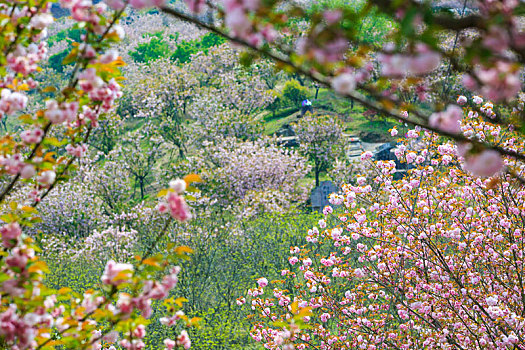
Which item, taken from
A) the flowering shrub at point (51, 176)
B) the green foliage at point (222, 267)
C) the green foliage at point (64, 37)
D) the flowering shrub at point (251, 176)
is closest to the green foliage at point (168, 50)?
the green foliage at point (64, 37)

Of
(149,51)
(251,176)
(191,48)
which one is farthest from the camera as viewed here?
(149,51)

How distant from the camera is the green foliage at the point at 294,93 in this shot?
36.3 meters

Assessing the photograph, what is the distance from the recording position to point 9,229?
2.42m

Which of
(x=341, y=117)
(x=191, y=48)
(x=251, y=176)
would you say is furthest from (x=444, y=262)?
(x=191, y=48)

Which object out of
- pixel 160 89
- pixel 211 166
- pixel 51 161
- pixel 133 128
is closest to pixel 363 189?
pixel 51 161

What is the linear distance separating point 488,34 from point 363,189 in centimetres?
559

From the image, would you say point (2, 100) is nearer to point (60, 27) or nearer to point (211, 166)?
point (211, 166)

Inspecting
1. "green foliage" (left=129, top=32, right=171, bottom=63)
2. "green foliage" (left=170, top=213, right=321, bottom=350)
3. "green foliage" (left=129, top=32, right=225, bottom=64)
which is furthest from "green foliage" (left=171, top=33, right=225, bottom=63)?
"green foliage" (left=170, top=213, right=321, bottom=350)

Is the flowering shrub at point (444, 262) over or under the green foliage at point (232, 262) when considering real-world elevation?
under

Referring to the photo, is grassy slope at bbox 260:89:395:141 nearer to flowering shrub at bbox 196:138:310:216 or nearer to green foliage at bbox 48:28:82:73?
flowering shrub at bbox 196:138:310:216

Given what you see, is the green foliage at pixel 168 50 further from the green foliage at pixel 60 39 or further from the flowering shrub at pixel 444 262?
the flowering shrub at pixel 444 262

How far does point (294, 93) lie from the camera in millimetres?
36344

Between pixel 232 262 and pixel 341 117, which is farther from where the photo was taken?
pixel 341 117

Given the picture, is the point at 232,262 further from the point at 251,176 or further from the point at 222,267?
the point at 251,176
